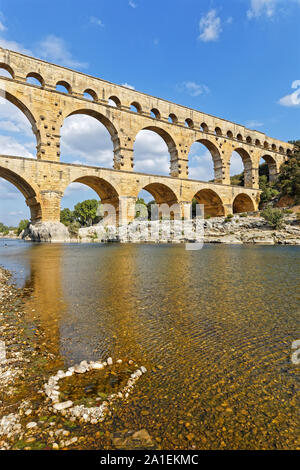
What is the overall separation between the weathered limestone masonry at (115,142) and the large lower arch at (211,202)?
0.39 feet

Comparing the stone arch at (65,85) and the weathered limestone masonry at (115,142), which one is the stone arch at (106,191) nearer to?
the weathered limestone masonry at (115,142)

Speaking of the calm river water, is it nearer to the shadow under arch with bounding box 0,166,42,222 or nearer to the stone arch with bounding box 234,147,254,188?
the shadow under arch with bounding box 0,166,42,222

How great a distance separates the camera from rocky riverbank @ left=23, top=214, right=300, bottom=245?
20594mm

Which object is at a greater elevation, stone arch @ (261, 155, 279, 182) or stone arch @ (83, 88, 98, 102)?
stone arch @ (83, 88, 98, 102)

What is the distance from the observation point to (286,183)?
107 feet

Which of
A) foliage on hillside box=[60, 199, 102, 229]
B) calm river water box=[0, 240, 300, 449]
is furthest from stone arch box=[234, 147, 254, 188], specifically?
calm river water box=[0, 240, 300, 449]

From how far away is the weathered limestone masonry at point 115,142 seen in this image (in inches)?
800

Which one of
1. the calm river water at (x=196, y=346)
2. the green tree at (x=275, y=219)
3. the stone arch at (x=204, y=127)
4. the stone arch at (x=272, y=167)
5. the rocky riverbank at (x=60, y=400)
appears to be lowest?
the calm river water at (x=196, y=346)

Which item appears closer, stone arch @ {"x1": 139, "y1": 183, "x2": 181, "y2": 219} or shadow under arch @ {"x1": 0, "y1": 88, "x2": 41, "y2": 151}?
shadow under arch @ {"x1": 0, "y1": 88, "x2": 41, "y2": 151}

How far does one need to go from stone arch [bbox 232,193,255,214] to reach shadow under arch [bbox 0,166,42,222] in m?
24.4

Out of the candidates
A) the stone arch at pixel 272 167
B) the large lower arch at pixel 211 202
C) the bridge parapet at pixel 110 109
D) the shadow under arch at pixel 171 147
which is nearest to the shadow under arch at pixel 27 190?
the bridge parapet at pixel 110 109

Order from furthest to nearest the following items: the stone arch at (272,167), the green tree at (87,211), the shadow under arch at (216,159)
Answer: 1. the green tree at (87,211)
2. the stone arch at (272,167)
3. the shadow under arch at (216,159)

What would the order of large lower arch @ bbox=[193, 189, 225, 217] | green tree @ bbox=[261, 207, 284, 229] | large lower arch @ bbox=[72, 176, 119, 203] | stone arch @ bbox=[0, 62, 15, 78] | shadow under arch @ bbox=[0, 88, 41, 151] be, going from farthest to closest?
large lower arch @ bbox=[193, 189, 225, 217] → large lower arch @ bbox=[72, 176, 119, 203] → green tree @ bbox=[261, 207, 284, 229] → shadow under arch @ bbox=[0, 88, 41, 151] → stone arch @ bbox=[0, 62, 15, 78]
